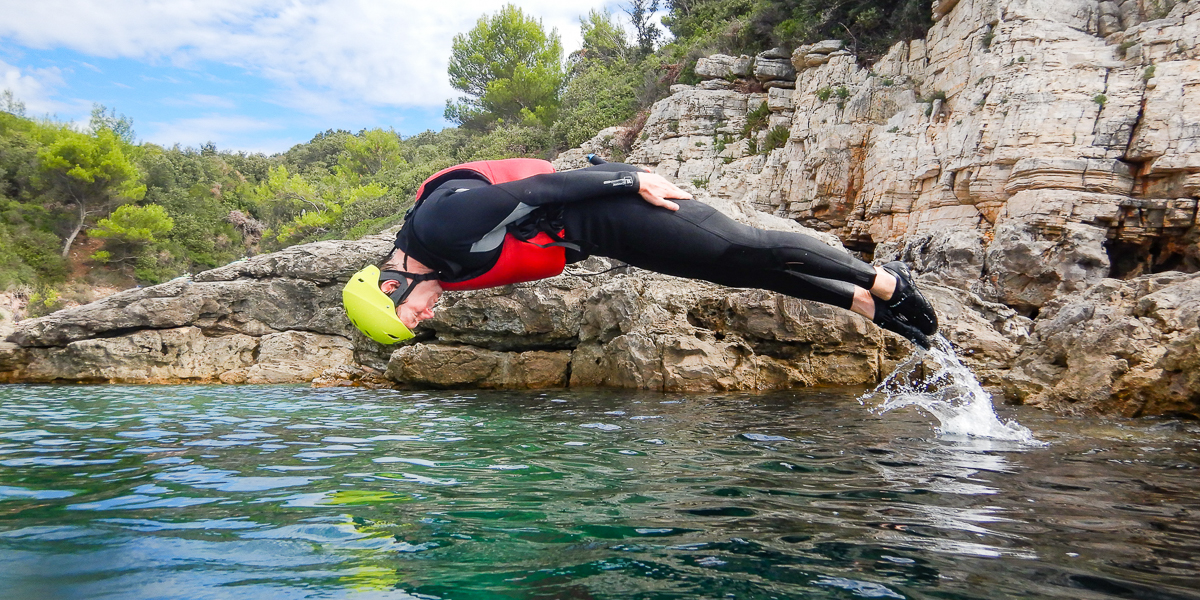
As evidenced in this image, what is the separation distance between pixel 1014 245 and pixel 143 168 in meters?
40.0

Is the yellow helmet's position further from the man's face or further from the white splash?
the white splash

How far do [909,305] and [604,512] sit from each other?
240cm

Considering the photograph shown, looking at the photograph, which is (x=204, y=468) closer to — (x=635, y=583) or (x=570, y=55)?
(x=635, y=583)

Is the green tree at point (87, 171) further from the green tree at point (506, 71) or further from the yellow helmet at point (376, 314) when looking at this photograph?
the yellow helmet at point (376, 314)

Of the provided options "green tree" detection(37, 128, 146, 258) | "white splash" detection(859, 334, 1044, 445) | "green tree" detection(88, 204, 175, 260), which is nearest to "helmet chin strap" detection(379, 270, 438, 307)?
"white splash" detection(859, 334, 1044, 445)

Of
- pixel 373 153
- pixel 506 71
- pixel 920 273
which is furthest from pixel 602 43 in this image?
pixel 920 273

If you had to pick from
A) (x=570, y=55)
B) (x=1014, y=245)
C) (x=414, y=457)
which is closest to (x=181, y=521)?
(x=414, y=457)

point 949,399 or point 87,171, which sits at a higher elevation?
point 87,171

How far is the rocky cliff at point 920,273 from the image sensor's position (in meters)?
6.25

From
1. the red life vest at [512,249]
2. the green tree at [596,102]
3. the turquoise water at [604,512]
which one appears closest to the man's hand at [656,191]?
the red life vest at [512,249]

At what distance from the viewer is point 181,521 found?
2.10 metres

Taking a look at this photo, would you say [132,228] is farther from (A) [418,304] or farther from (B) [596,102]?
(A) [418,304]

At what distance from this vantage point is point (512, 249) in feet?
11.2

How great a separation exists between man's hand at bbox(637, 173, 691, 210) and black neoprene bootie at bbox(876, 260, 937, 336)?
131 cm
